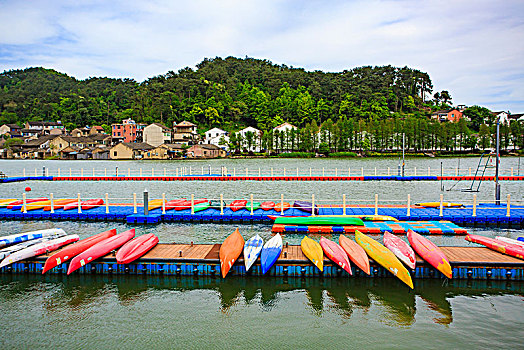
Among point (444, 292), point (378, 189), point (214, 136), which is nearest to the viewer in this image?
point (444, 292)

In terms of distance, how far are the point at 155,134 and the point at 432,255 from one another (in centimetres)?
10415

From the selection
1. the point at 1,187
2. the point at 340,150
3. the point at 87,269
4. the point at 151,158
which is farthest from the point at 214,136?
the point at 87,269

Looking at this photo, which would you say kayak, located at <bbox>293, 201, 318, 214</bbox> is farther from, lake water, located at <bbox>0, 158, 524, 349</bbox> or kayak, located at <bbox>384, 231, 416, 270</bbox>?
lake water, located at <bbox>0, 158, 524, 349</bbox>

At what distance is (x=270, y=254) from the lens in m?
12.7

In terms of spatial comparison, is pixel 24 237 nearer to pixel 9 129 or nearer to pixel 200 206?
pixel 200 206

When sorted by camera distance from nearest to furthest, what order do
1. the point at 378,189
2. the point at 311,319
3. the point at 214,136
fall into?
the point at 311,319 < the point at 378,189 < the point at 214,136

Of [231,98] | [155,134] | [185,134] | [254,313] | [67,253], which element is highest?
[231,98]

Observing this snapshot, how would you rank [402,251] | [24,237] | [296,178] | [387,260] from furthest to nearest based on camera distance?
1. [296,178]
2. [24,237]
3. [402,251]
4. [387,260]

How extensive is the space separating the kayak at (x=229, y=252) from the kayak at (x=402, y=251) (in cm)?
515

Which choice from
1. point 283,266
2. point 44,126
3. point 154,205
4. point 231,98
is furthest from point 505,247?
point 44,126

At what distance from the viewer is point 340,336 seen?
985 cm

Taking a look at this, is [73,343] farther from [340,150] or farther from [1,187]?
[340,150]

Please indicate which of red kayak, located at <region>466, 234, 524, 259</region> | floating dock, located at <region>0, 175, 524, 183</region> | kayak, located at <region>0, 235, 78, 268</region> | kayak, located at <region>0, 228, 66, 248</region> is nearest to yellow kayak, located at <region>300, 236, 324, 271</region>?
red kayak, located at <region>466, 234, 524, 259</region>

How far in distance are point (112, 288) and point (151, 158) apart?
90120mm
